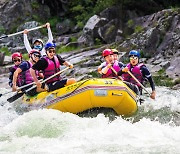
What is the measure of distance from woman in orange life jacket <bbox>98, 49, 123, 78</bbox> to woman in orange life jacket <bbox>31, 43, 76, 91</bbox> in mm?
746

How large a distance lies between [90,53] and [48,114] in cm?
1143

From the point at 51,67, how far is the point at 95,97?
1711mm

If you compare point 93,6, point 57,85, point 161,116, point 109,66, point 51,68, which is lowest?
point 93,6

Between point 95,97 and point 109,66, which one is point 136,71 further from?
point 95,97

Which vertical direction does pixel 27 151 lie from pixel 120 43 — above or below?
above

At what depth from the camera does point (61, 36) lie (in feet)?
89.9

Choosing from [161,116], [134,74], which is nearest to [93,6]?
[134,74]

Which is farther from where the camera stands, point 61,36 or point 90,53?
point 61,36

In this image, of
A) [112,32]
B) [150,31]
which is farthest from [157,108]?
[112,32]

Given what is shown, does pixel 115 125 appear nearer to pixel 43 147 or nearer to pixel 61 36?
pixel 43 147

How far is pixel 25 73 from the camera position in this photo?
10133mm

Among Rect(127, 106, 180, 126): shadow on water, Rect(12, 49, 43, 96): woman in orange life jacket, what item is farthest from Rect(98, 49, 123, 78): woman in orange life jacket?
Rect(12, 49, 43, 96): woman in orange life jacket

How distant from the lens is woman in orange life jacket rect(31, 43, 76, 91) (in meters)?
9.03

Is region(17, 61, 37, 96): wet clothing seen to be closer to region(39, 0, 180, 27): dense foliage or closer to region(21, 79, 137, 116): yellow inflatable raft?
region(21, 79, 137, 116): yellow inflatable raft
